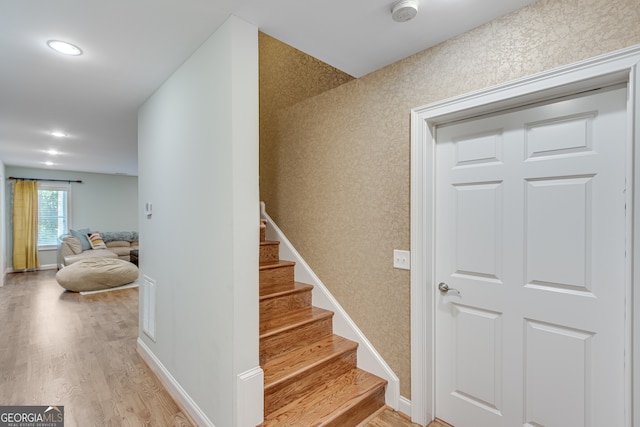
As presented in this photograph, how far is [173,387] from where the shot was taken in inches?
84.9

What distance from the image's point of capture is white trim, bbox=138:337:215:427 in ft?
6.01

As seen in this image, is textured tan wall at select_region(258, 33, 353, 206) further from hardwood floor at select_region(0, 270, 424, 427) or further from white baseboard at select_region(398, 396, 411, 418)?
white baseboard at select_region(398, 396, 411, 418)

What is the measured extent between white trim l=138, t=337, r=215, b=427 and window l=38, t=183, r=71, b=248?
657 cm

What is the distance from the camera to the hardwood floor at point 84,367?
1.98 meters

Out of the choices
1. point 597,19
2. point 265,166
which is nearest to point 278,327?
point 265,166

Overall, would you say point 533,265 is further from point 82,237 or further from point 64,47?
point 82,237

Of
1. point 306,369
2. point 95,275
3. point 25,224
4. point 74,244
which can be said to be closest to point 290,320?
point 306,369

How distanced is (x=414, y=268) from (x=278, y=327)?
103 centimetres

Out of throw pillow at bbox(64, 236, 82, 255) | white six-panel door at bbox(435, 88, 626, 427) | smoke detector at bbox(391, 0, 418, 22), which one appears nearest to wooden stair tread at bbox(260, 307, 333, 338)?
white six-panel door at bbox(435, 88, 626, 427)

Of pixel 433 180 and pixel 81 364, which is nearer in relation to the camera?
pixel 433 180

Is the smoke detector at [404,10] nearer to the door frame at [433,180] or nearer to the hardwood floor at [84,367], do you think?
the door frame at [433,180]

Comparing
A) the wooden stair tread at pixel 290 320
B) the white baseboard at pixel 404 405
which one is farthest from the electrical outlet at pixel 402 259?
the white baseboard at pixel 404 405

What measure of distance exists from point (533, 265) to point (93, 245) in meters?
8.35

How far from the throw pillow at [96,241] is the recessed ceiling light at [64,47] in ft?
21.3
